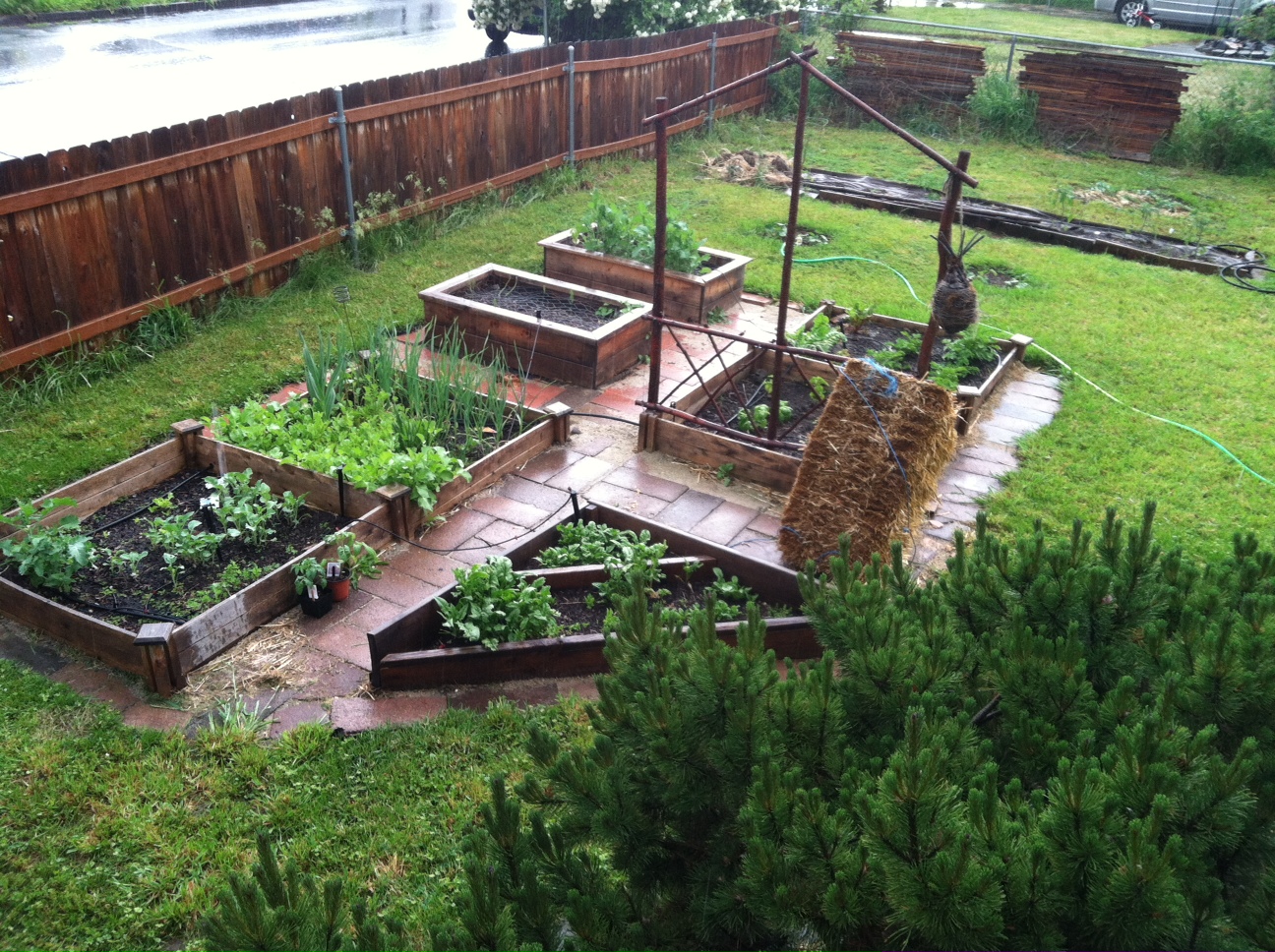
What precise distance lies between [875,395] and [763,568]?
39.3 inches

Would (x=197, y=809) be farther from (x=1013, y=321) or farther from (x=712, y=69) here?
(x=712, y=69)

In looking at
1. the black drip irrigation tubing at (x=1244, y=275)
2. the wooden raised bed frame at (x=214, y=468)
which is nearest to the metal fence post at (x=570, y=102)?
the wooden raised bed frame at (x=214, y=468)

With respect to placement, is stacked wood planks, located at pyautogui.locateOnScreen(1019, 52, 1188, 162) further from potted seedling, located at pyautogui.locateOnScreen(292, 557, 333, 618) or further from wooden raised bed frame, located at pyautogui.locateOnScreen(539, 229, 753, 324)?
potted seedling, located at pyautogui.locateOnScreen(292, 557, 333, 618)

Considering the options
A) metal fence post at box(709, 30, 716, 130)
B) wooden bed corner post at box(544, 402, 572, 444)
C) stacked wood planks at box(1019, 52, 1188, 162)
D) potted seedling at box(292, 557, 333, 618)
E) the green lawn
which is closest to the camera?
the green lawn

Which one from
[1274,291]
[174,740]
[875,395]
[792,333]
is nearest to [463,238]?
[792,333]

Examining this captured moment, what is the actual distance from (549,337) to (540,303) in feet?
2.07

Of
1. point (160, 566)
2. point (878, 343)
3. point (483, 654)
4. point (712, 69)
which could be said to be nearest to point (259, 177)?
point (160, 566)

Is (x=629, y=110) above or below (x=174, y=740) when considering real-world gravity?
above

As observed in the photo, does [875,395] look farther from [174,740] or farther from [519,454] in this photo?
[174,740]

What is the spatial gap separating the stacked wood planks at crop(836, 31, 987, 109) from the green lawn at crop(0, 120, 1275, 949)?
1.35 meters

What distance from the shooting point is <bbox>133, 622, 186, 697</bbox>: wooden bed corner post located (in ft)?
13.4

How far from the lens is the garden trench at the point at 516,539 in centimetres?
423

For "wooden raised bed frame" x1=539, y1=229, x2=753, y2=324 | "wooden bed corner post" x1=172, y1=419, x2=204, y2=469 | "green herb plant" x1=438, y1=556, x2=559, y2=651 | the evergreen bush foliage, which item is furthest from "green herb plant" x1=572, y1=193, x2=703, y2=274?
the evergreen bush foliage

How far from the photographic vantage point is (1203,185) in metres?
12.3
